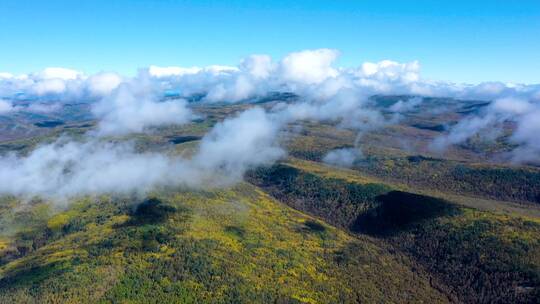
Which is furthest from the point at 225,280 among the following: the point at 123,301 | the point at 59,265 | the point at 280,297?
the point at 59,265

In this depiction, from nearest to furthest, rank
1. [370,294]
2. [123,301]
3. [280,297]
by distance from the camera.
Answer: [123,301] < [280,297] < [370,294]

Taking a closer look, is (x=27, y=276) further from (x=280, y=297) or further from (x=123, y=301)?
(x=280, y=297)

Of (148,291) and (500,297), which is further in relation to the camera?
(500,297)

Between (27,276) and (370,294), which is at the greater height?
(27,276)

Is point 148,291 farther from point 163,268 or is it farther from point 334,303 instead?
point 334,303

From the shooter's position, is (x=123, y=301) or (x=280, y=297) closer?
(x=123, y=301)

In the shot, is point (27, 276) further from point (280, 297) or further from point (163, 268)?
point (280, 297)

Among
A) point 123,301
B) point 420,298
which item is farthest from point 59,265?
point 420,298

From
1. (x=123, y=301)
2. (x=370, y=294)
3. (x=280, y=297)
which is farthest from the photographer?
(x=370, y=294)

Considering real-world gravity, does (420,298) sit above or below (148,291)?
below
